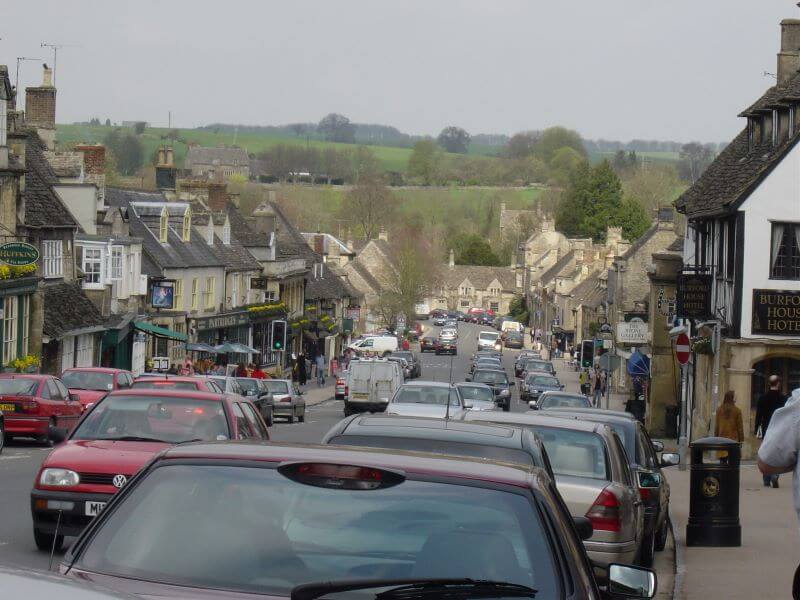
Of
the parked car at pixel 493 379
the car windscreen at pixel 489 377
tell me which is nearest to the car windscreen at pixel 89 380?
the parked car at pixel 493 379

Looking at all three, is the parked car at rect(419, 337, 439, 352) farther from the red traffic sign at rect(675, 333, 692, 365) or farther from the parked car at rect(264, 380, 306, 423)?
the red traffic sign at rect(675, 333, 692, 365)

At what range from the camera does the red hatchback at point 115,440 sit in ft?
42.2

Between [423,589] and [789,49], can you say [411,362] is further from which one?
[423,589]

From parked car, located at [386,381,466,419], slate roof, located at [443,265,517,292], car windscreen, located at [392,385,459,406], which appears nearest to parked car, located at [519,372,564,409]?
parked car, located at [386,381,466,419]

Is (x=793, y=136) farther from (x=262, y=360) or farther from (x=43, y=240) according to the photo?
(x=262, y=360)

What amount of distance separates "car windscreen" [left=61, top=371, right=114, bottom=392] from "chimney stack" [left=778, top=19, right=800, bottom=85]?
20992 millimetres

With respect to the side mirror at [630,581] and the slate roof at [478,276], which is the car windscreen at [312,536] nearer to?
the side mirror at [630,581]

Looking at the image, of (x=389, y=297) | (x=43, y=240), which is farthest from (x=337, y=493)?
(x=389, y=297)

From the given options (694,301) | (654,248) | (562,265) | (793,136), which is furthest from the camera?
(562,265)

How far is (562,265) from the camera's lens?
126062 mm

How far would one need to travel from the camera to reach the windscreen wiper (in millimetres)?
4723

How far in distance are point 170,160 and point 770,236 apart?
162 feet

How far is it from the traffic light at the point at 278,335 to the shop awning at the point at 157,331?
937cm

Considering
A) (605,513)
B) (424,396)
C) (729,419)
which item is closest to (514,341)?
(424,396)
